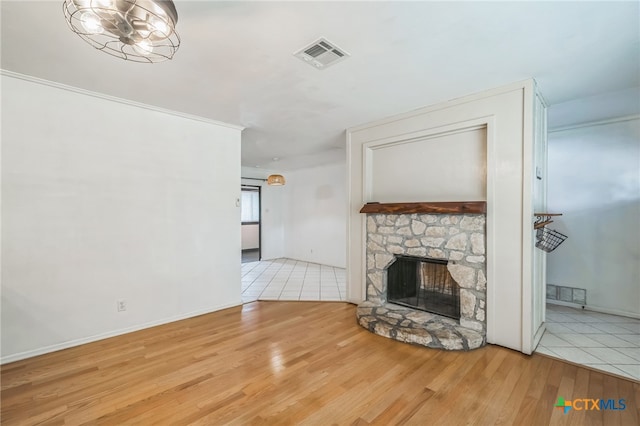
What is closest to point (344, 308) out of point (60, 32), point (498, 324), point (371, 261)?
point (371, 261)

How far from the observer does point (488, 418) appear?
1.75 metres

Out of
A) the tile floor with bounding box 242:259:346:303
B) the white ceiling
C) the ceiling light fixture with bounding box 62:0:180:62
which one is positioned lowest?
the tile floor with bounding box 242:259:346:303

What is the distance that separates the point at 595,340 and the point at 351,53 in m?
3.72

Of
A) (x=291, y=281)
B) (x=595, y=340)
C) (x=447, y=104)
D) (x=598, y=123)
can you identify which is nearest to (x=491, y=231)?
(x=447, y=104)

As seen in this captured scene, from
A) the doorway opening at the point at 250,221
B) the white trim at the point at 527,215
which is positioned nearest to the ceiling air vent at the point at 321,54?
the white trim at the point at 527,215

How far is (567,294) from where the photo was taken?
152 inches

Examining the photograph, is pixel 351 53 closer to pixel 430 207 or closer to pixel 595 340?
pixel 430 207

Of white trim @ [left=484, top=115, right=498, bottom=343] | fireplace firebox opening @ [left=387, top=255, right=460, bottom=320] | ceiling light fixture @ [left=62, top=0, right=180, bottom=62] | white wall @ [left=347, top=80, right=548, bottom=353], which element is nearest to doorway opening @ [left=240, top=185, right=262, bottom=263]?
fireplace firebox opening @ [left=387, top=255, right=460, bottom=320]

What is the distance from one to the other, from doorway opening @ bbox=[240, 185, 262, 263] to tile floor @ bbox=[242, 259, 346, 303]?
1.03 metres

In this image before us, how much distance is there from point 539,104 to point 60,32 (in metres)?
4.19

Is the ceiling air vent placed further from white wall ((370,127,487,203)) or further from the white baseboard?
the white baseboard

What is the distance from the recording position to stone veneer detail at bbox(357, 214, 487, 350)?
273 cm

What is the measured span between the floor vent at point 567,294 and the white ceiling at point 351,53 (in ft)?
8.63

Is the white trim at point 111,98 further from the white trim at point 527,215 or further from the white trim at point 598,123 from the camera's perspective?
the white trim at point 598,123
